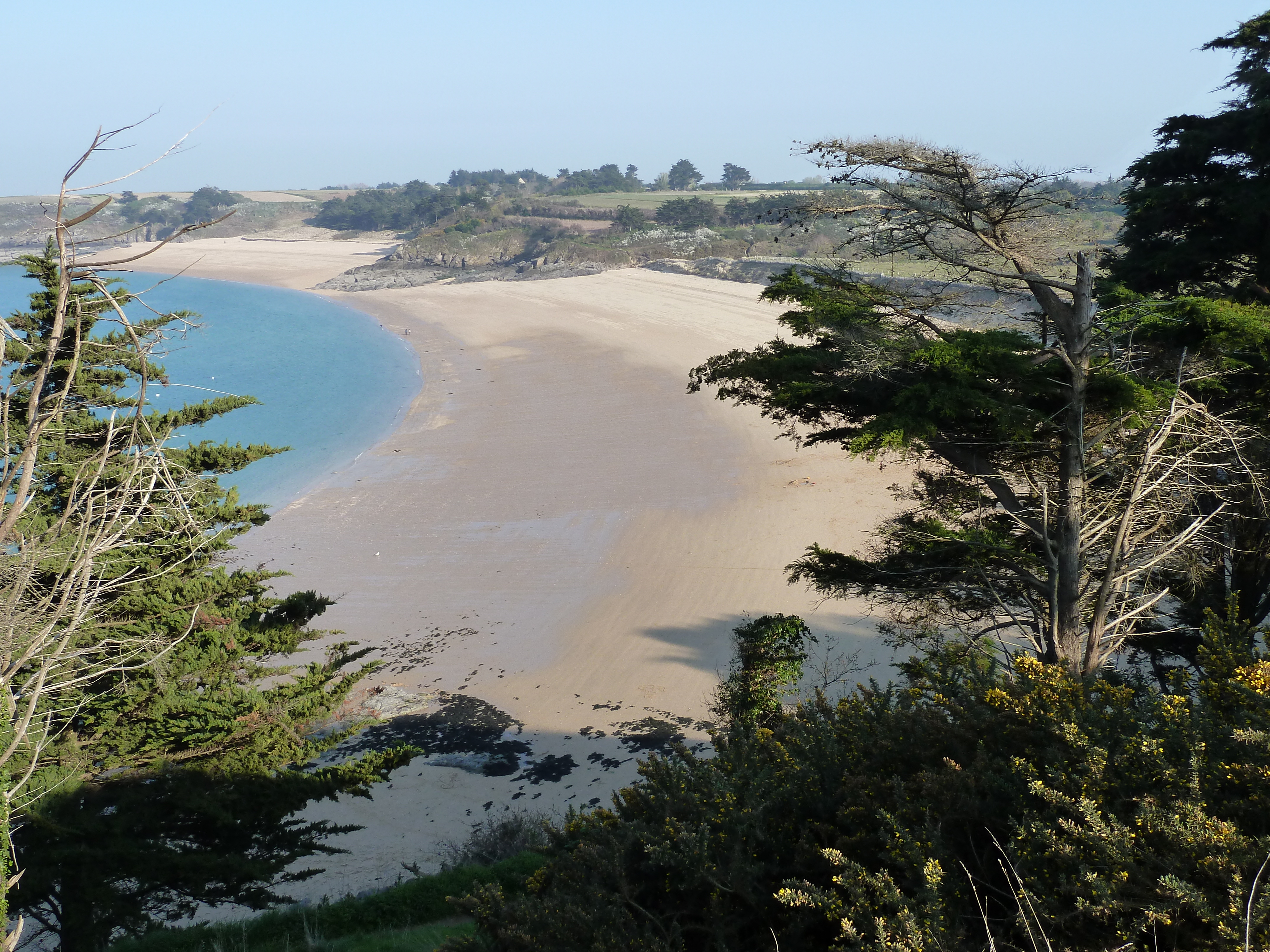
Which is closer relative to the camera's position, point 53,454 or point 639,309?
point 53,454

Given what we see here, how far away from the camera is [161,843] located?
6.34 meters

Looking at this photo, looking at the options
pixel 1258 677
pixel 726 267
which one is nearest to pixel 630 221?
pixel 726 267

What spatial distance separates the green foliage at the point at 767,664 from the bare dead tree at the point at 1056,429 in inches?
123

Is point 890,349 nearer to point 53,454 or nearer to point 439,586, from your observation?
point 53,454

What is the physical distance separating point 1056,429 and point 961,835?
3.68m

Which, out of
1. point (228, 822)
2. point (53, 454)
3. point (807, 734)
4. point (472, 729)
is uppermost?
point (53, 454)

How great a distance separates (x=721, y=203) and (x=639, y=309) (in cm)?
4391

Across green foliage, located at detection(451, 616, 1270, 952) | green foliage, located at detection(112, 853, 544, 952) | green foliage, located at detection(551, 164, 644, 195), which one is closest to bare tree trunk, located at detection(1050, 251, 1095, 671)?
green foliage, located at detection(451, 616, 1270, 952)

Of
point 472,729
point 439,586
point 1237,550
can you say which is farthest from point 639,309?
point 1237,550

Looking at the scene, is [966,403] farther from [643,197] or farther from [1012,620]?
[643,197]

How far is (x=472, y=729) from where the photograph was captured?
11.7 meters

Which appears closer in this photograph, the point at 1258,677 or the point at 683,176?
the point at 1258,677

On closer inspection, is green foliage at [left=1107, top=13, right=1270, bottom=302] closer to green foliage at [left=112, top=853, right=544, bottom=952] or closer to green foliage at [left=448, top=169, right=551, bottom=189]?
green foliage at [left=112, top=853, right=544, bottom=952]

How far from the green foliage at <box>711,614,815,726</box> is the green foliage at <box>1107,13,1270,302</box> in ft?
18.2
